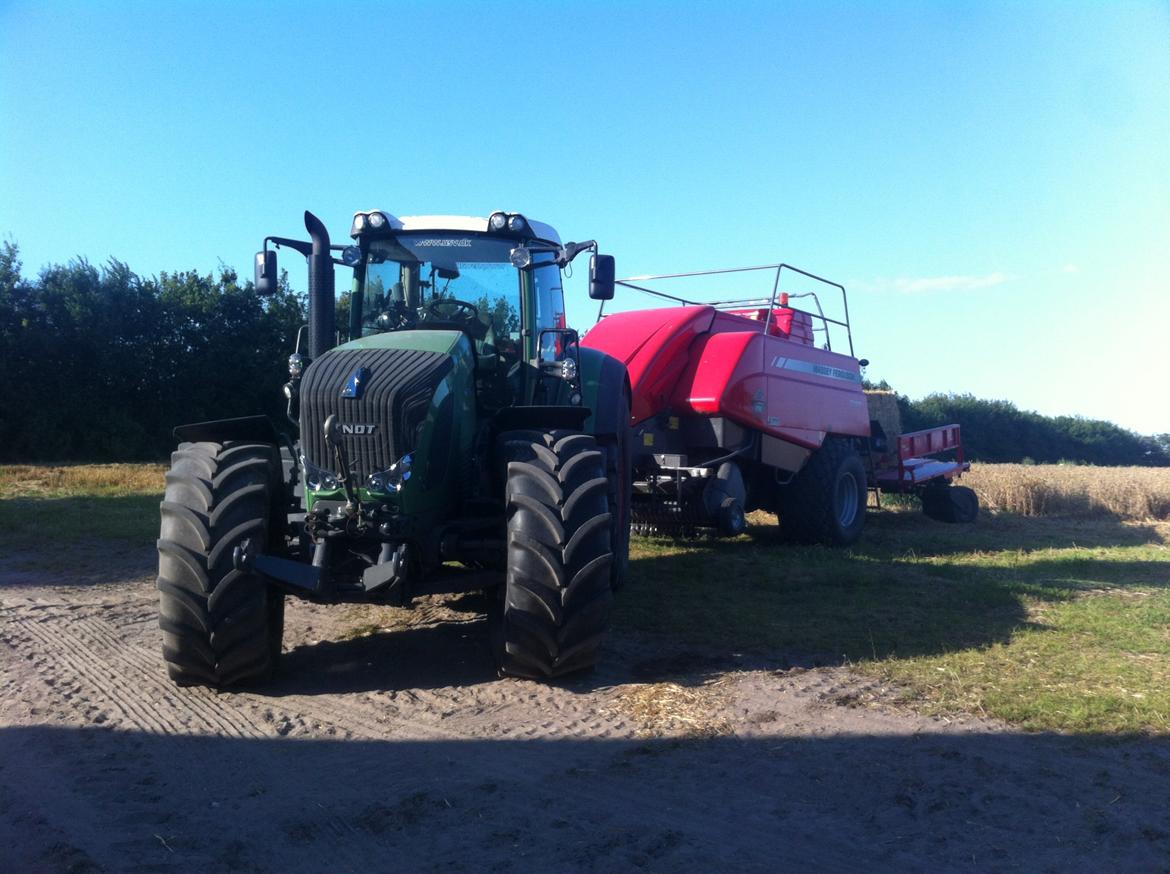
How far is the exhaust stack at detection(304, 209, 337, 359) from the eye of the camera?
593 cm

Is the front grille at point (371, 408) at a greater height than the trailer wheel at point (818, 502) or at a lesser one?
greater

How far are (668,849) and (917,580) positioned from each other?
18.7ft

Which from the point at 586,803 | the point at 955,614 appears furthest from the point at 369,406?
the point at 955,614

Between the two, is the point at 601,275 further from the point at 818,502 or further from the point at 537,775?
the point at 818,502

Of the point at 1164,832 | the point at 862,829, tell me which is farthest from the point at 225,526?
the point at 1164,832

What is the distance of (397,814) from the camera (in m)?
3.47

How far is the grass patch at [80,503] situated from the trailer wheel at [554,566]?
7.10m

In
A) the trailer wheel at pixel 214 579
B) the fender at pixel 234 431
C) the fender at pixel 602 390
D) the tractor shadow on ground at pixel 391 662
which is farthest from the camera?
the fender at pixel 602 390

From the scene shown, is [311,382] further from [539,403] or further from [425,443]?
[539,403]

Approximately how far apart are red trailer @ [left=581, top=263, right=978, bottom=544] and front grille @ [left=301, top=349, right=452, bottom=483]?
15.8ft

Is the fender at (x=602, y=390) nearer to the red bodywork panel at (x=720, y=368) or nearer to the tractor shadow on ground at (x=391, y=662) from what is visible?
the tractor shadow on ground at (x=391, y=662)

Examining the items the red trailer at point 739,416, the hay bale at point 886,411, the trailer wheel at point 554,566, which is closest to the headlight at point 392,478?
the trailer wheel at point 554,566

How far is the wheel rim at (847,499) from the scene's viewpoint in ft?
36.2

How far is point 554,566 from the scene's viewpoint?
4812 millimetres
